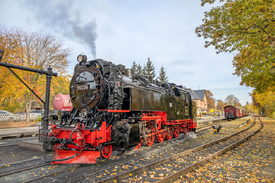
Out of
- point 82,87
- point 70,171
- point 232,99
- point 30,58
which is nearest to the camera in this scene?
point 70,171

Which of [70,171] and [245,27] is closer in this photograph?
[70,171]

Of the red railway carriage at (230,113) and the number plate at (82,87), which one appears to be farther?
the red railway carriage at (230,113)

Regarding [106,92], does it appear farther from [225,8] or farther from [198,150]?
[225,8]

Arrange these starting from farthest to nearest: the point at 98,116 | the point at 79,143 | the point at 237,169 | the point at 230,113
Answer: the point at 230,113 → the point at 98,116 → the point at 237,169 → the point at 79,143

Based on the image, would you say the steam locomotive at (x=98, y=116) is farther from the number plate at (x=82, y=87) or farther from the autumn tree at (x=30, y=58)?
the autumn tree at (x=30, y=58)

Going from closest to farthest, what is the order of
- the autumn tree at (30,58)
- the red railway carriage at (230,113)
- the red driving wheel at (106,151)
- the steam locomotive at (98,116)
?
the steam locomotive at (98,116) → the red driving wheel at (106,151) → the autumn tree at (30,58) → the red railway carriage at (230,113)

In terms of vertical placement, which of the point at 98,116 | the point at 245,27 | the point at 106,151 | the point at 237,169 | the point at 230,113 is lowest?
the point at 237,169

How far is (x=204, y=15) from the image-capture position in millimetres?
8656

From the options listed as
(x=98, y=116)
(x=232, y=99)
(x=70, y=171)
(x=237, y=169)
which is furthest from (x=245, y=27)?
(x=232, y=99)

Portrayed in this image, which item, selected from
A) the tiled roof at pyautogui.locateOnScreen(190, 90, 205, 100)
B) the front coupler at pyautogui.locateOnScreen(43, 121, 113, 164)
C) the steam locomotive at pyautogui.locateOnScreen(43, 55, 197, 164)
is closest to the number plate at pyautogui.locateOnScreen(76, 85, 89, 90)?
the steam locomotive at pyautogui.locateOnScreen(43, 55, 197, 164)

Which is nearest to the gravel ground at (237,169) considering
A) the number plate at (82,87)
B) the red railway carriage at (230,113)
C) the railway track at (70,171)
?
the railway track at (70,171)

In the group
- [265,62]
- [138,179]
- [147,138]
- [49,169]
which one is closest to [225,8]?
[265,62]

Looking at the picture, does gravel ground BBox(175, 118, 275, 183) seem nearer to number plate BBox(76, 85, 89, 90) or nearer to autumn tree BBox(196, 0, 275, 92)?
number plate BBox(76, 85, 89, 90)

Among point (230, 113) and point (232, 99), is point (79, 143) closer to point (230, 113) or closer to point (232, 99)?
point (230, 113)
